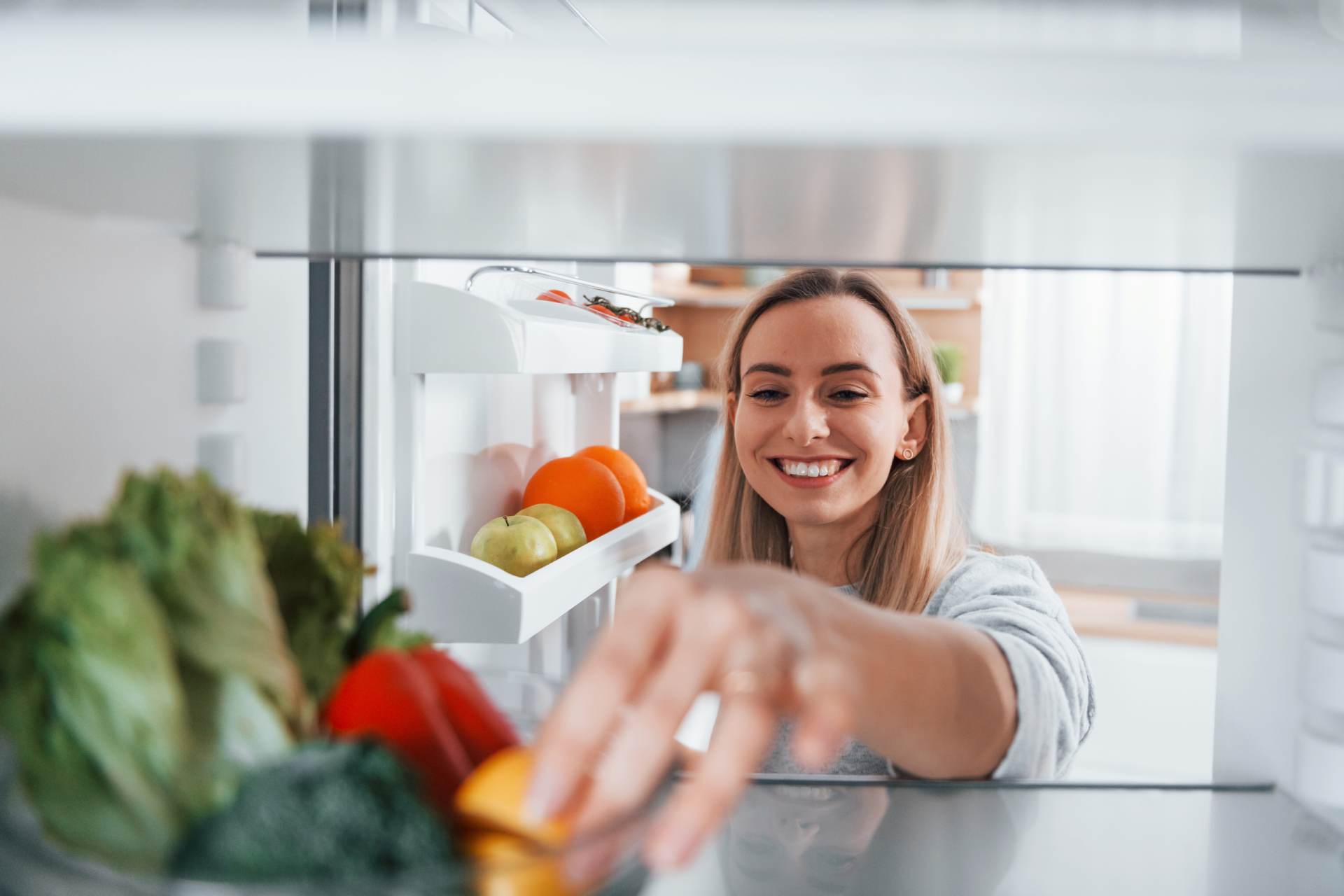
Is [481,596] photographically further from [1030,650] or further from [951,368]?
[951,368]

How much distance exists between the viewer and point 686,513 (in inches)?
125

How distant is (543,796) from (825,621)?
16cm

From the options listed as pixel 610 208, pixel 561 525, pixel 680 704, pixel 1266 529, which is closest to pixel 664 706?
pixel 680 704

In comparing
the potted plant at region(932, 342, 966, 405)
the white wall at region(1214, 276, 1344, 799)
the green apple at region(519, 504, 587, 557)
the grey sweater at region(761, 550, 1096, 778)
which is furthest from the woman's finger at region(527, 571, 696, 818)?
the potted plant at region(932, 342, 966, 405)

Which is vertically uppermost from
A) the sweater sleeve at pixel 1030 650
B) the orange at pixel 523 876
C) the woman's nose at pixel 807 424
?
the woman's nose at pixel 807 424

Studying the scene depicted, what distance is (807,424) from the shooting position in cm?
138

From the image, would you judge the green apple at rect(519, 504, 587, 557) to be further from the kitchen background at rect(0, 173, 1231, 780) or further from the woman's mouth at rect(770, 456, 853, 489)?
the kitchen background at rect(0, 173, 1231, 780)

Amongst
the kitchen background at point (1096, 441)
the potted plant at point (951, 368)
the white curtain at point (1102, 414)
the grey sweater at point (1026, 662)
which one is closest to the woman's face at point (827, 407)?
the grey sweater at point (1026, 662)

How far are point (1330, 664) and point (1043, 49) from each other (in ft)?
1.65

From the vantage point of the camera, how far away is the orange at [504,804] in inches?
10.3

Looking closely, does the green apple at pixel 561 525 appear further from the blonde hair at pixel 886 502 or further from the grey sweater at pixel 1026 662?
the blonde hair at pixel 886 502

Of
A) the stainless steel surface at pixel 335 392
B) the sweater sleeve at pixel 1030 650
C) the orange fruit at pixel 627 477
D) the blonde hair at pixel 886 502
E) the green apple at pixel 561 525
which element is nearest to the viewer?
the sweater sleeve at pixel 1030 650

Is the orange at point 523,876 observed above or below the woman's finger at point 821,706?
below

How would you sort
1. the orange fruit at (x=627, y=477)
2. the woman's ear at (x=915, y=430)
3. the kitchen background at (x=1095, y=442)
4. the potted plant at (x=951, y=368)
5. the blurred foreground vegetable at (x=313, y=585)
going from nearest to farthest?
the blurred foreground vegetable at (x=313, y=585), the orange fruit at (x=627, y=477), the woman's ear at (x=915, y=430), the kitchen background at (x=1095, y=442), the potted plant at (x=951, y=368)
